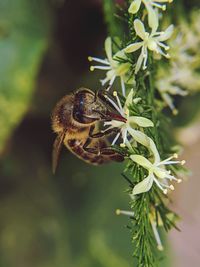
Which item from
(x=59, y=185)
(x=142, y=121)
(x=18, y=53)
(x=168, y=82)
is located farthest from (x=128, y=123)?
(x=59, y=185)

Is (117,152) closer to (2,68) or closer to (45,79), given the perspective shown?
(2,68)

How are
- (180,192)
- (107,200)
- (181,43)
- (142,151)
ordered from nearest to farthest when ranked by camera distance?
(142,151), (181,43), (107,200), (180,192)

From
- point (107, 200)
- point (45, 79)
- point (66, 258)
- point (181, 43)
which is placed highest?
point (181, 43)

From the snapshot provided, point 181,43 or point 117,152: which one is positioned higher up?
point 181,43

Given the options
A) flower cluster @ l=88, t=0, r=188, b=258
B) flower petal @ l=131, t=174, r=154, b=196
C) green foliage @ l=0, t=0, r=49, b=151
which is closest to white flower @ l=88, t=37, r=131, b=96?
flower cluster @ l=88, t=0, r=188, b=258

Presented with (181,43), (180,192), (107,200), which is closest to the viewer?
(181,43)

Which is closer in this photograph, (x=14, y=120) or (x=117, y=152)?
(x=117, y=152)

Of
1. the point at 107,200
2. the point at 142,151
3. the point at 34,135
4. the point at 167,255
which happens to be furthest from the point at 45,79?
the point at 142,151
